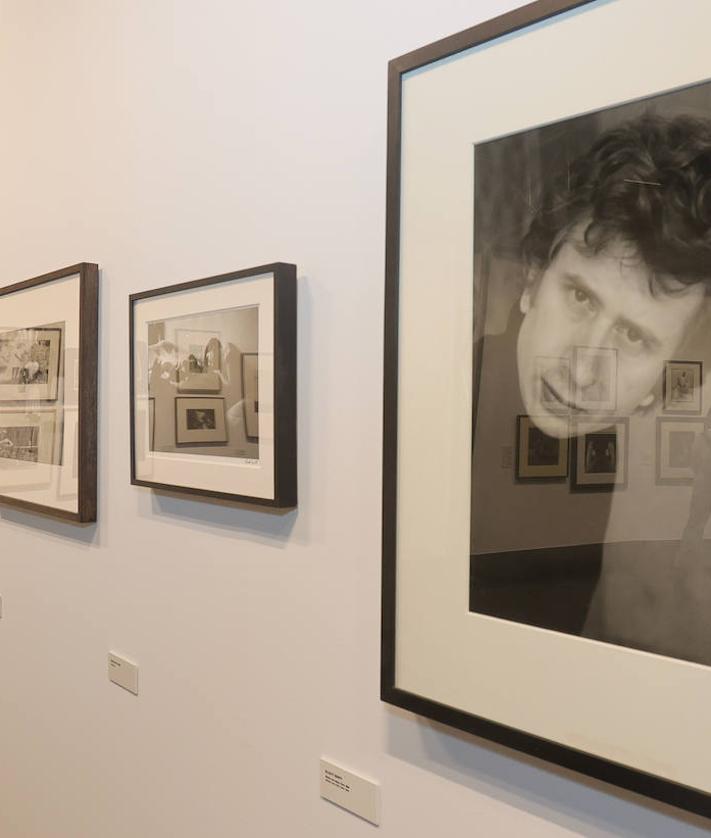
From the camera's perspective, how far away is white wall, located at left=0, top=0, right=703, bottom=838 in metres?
1.07

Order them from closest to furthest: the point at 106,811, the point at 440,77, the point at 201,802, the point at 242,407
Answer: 1. the point at 440,77
2. the point at 242,407
3. the point at 201,802
4. the point at 106,811

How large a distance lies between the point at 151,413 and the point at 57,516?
45cm

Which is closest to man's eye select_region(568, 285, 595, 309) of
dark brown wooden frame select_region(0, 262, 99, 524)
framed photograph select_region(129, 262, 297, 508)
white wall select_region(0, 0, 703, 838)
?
white wall select_region(0, 0, 703, 838)

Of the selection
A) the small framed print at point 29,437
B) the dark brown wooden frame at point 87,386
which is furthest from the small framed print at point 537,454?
the small framed print at point 29,437

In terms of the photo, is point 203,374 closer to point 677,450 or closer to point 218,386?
point 218,386

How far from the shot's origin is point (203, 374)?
1.34 meters

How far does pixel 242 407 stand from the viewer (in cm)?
125

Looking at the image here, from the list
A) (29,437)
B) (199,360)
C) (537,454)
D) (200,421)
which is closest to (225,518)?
(200,421)

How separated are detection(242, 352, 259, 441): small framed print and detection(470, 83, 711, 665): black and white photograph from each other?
43 cm

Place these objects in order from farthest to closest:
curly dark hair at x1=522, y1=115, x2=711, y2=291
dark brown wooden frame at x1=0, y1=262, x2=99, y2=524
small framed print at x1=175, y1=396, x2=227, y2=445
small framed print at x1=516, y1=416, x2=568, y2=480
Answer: dark brown wooden frame at x1=0, y1=262, x2=99, y2=524
small framed print at x1=175, y1=396, x2=227, y2=445
small framed print at x1=516, y1=416, x2=568, y2=480
curly dark hair at x1=522, y1=115, x2=711, y2=291

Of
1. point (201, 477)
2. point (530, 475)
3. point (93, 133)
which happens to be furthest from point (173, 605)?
point (93, 133)

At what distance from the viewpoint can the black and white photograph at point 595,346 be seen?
736 mm

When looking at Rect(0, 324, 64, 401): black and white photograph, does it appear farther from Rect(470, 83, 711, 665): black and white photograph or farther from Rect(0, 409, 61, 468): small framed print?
Rect(470, 83, 711, 665): black and white photograph

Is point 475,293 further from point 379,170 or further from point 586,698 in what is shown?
point 586,698
